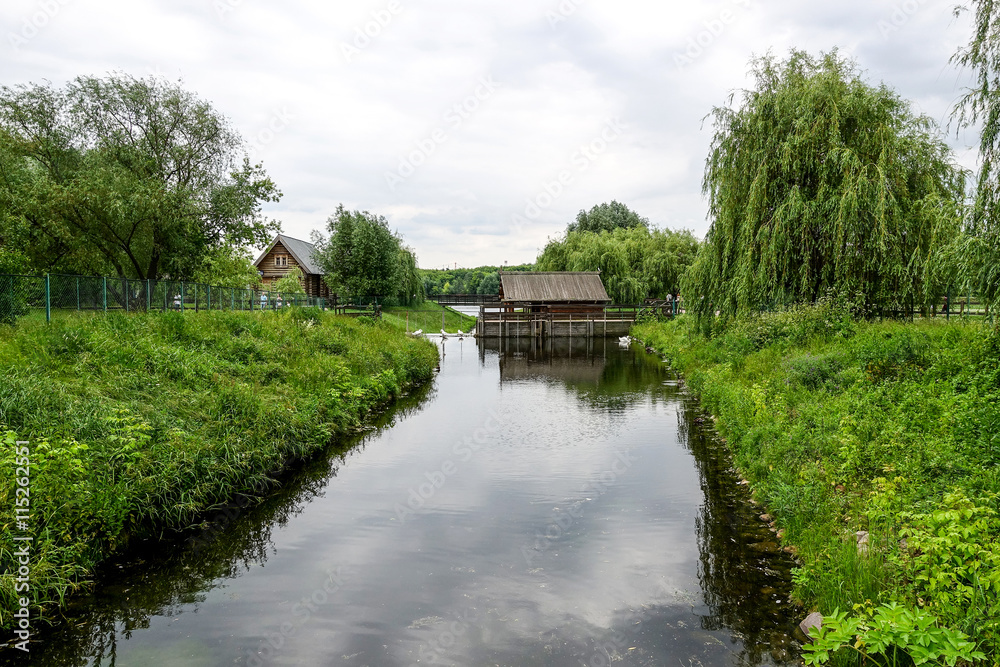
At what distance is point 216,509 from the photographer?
8.98m

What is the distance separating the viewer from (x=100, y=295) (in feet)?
49.3

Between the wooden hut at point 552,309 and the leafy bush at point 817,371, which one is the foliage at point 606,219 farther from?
the leafy bush at point 817,371

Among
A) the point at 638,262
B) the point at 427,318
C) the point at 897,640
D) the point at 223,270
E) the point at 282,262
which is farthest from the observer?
the point at 427,318

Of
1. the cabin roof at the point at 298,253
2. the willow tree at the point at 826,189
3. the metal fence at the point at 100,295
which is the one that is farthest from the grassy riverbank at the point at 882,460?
the cabin roof at the point at 298,253

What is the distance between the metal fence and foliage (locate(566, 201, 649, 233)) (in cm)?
5735

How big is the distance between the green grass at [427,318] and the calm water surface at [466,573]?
1375 inches

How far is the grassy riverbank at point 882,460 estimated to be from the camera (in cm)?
490

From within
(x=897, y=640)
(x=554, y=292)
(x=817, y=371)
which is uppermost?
(x=554, y=292)

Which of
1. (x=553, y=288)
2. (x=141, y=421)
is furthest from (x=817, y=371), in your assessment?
(x=553, y=288)

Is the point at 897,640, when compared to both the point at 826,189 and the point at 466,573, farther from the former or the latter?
the point at 826,189

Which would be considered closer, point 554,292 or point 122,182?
point 122,182

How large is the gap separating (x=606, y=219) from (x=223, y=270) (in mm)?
53095

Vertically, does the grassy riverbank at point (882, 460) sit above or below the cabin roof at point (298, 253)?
below

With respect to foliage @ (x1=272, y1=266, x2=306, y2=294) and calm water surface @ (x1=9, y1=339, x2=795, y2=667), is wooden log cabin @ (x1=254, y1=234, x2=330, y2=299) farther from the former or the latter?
calm water surface @ (x1=9, y1=339, x2=795, y2=667)
